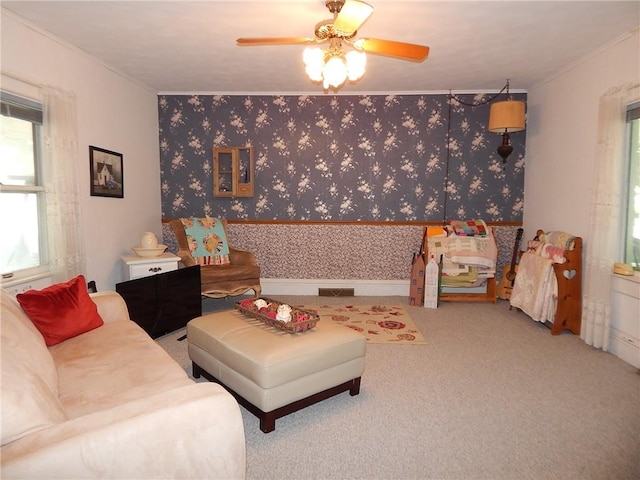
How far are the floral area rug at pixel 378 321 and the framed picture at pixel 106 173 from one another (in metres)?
2.37

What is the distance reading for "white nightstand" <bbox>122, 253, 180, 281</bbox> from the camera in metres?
3.86

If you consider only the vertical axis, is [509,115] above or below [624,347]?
above

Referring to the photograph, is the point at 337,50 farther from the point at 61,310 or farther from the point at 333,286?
the point at 333,286

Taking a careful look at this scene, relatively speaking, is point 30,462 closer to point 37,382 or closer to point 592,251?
point 37,382

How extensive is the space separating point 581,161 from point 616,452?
286cm

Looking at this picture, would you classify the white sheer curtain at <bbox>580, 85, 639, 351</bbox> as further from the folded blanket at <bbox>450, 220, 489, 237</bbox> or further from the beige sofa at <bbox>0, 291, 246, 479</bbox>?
the beige sofa at <bbox>0, 291, 246, 479</bbox>

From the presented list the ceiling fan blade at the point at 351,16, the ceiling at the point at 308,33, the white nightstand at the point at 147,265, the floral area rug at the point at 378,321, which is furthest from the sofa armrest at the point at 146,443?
the white nightstand at the point at 147,265

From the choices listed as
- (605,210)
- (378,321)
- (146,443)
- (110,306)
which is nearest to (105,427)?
(146,443)

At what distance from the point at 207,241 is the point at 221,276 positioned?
56cm

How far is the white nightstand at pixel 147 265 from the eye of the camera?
3.86 meters

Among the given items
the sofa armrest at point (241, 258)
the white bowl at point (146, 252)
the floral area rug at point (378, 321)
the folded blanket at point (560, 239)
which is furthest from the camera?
the sofa armrest at point (241, 258)

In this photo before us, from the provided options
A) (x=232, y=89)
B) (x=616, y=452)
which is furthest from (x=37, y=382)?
(x=232, y=89)

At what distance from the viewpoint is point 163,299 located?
371cm

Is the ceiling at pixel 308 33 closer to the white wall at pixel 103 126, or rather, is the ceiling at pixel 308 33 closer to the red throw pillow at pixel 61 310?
the white wall at pixel 103 126
